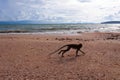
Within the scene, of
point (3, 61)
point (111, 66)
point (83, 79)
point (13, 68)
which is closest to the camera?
point (83, 79)

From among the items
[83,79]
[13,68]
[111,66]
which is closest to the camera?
[83,79]

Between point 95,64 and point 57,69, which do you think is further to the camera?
point 95,64

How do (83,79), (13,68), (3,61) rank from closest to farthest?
(83,79), (13,68), (3,61)

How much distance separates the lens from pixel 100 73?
8633 mm

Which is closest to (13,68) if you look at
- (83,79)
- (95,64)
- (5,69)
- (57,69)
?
(5,69)

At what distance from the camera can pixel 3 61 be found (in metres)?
10.8

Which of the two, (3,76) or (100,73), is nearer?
(3,76)

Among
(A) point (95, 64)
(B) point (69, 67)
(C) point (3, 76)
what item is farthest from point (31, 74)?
(A) point (95, 64)

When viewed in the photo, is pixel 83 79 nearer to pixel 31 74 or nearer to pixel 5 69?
pixel 31 74

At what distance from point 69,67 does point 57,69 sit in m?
0.70

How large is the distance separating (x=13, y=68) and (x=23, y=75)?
1.30m

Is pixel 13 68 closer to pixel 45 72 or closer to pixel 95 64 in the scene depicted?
pixel 45 72

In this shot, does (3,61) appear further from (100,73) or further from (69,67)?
(100,73)

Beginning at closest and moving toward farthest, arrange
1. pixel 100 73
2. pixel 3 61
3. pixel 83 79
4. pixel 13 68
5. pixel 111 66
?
1. pixel 83 79
2. pixel 100 73
3. pixel 13 68
4. pixel 111 66
5. pixel 3 61
